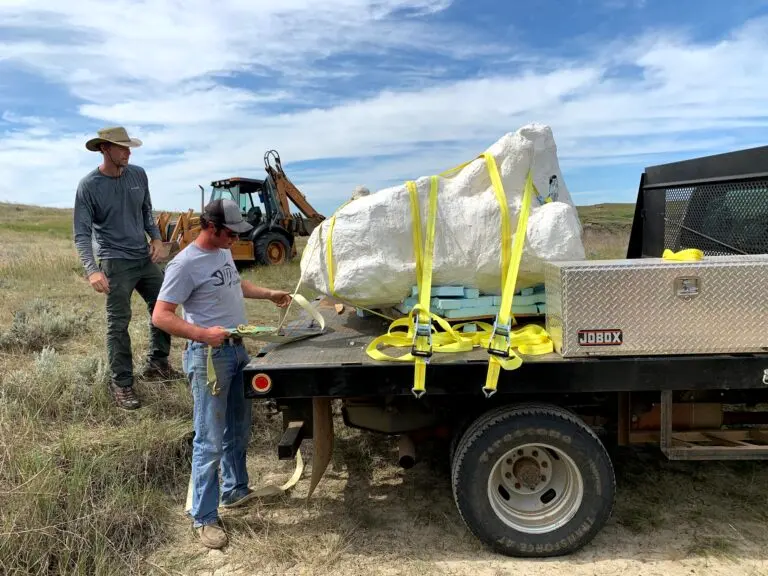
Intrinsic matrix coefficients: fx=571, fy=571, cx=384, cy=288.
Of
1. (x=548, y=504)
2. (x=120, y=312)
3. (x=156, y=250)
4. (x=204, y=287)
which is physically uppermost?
(x=156, y=250)

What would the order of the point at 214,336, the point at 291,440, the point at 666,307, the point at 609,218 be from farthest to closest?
the point at 609,218
the point at 291,440
the point at 214,336
the point at 666,307

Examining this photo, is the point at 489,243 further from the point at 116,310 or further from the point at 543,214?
the point at 116,310

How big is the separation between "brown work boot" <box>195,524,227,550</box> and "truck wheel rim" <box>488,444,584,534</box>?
4.63 ft

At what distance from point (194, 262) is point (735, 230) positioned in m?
3.19

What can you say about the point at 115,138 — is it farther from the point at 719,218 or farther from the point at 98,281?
the point at 719,218

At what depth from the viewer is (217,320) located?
3035mm

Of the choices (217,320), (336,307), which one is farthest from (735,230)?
(217,320)

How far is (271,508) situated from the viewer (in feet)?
11.1

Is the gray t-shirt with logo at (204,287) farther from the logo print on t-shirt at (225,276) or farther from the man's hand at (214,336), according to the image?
the man's hand at (214,336)

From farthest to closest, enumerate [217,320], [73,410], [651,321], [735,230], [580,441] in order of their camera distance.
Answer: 1. [73,410]
2. [735,230]
3. [217,320]
4. [580,441]
5. [651,321]

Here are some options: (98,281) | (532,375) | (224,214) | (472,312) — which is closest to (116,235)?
(98,281)

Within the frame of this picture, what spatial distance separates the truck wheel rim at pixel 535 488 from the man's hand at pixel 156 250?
3.09 m

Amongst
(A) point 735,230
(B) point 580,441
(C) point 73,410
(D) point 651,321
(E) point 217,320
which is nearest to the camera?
(D) point 651,321

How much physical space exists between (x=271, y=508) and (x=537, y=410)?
1.69 meters
